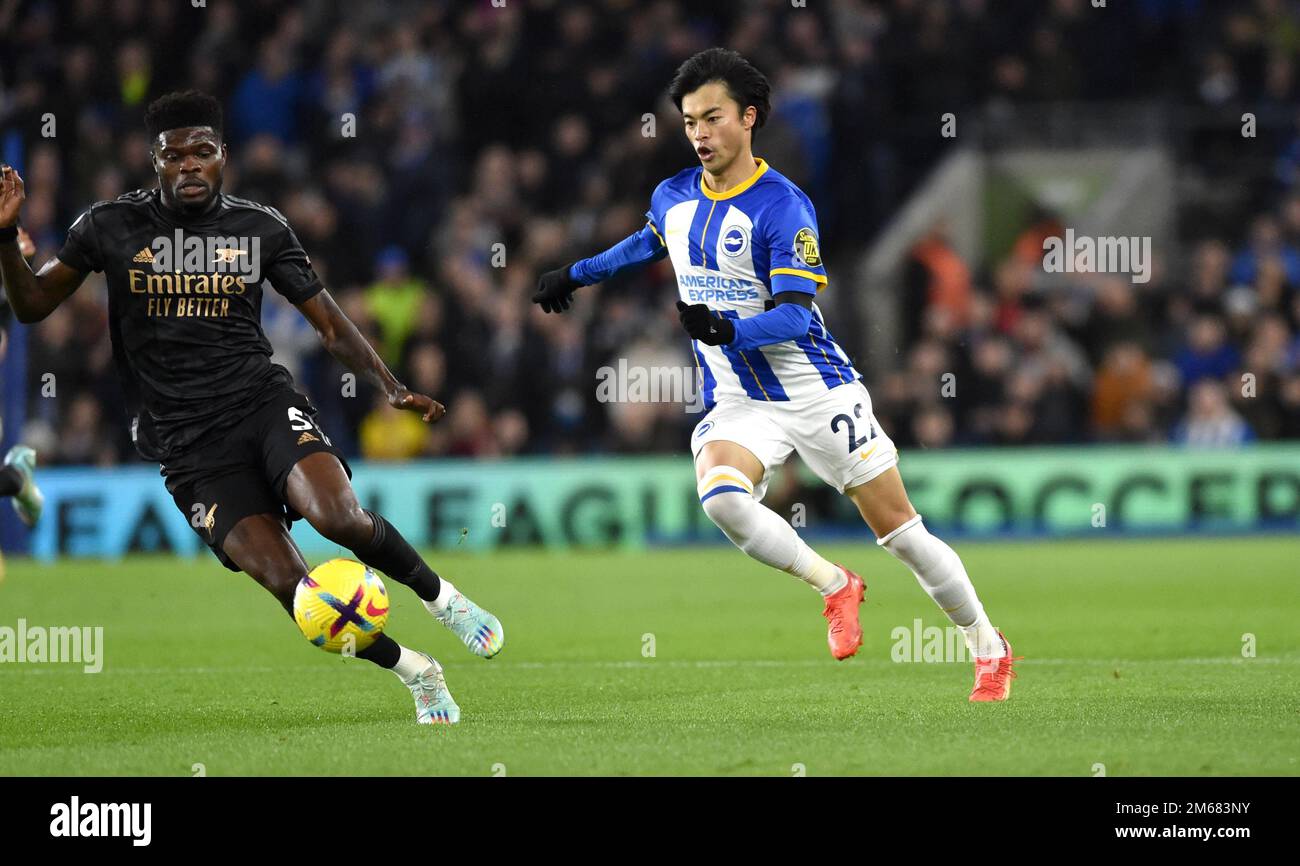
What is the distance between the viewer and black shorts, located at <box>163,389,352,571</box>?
7242 millimetres

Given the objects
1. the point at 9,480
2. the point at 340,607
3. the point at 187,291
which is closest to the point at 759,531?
the point at 340,607

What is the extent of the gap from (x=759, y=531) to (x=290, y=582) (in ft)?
6.09

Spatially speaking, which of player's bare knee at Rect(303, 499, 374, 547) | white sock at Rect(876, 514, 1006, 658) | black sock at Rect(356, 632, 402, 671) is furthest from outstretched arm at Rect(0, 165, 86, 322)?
white sock at Rect(876, 514, 1006, 658)

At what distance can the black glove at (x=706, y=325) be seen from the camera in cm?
722

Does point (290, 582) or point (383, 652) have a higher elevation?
point (290, 582)

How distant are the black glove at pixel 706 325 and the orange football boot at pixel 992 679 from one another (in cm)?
171

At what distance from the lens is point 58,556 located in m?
16.8

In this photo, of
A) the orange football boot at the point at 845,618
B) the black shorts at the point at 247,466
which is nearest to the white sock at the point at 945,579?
the orange football boot at the point at 845,618

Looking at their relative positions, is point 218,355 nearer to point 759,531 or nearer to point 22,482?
point 759,531

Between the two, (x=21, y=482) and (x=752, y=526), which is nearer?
(x=752, y=526)

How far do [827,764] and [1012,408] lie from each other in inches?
470

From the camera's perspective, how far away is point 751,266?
770 centimetres

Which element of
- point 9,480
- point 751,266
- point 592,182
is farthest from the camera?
point 592,182

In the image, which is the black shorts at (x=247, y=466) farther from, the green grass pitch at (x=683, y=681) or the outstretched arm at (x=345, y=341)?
the green grass pitch at (x=683, y=681)
